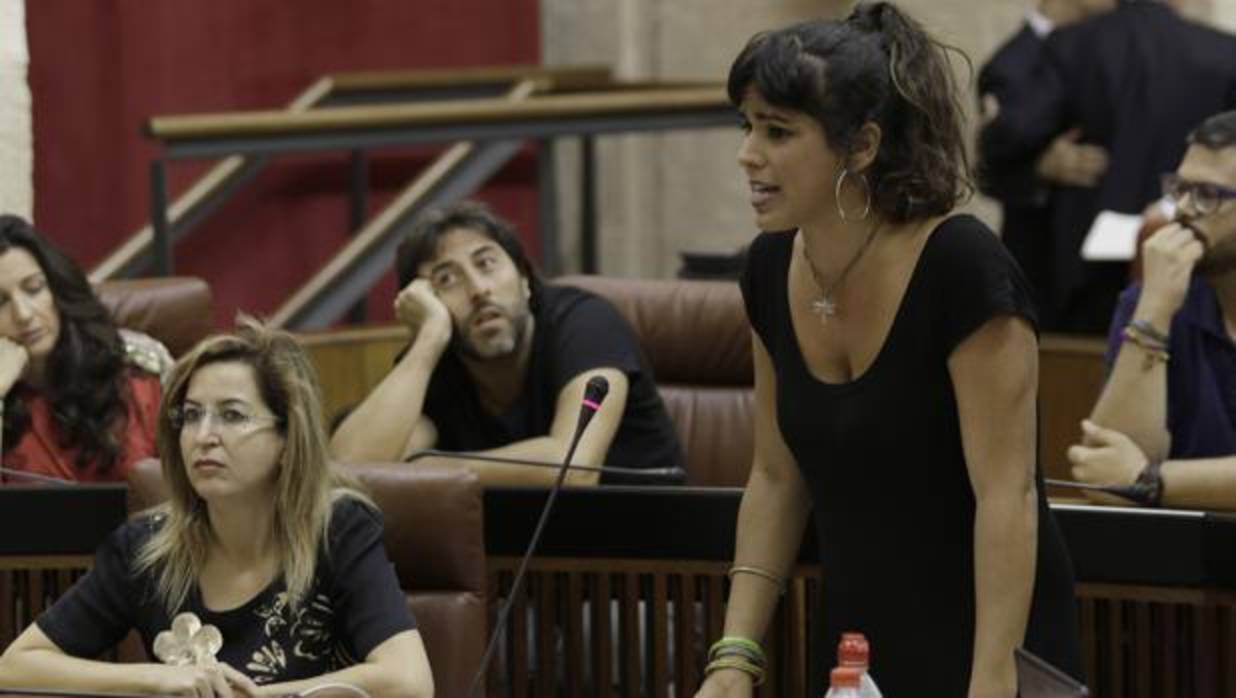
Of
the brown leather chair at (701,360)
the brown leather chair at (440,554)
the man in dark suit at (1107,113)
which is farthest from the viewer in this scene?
the man in dark suit at (1107,113)

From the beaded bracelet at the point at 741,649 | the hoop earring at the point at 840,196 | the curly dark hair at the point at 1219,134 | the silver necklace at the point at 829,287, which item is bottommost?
the beaded bracelet at the point at 741,649

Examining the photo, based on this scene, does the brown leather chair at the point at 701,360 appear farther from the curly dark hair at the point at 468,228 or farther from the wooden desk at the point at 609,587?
the wooden desk at the point at 609,587

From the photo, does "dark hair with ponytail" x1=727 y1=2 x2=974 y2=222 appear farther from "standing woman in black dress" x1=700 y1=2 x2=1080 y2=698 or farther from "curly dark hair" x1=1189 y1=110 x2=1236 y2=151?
"curly dark hair" x1=1189 y1=110 x2=1236 y2=151

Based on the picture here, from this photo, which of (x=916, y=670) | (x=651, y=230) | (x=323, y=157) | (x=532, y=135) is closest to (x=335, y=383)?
(x=532, y=135)

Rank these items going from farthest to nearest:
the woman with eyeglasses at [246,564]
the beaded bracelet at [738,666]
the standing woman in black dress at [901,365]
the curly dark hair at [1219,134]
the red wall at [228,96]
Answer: the red wall at [228,96], the curly dark hair at [1219,134], the woman with eyeglasses at [246,564], the beaded bracelet at [738,666], the standing woman in black dress at [901,365]

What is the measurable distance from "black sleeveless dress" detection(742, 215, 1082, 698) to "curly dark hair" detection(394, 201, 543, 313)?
2.09 m

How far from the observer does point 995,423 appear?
10.1ft

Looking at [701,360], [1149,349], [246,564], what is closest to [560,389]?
[701,360]

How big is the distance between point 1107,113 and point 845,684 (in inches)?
191

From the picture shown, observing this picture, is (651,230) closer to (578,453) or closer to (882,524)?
(578,453)

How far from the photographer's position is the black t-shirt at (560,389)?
205 inches

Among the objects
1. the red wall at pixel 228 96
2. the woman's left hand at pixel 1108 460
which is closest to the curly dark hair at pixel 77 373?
the woman's left hand at pixel 1108 460

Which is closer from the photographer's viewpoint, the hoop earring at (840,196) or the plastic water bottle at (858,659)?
the plastic water bottle at (858,659)

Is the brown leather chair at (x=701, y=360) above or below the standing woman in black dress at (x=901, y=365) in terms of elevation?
below
